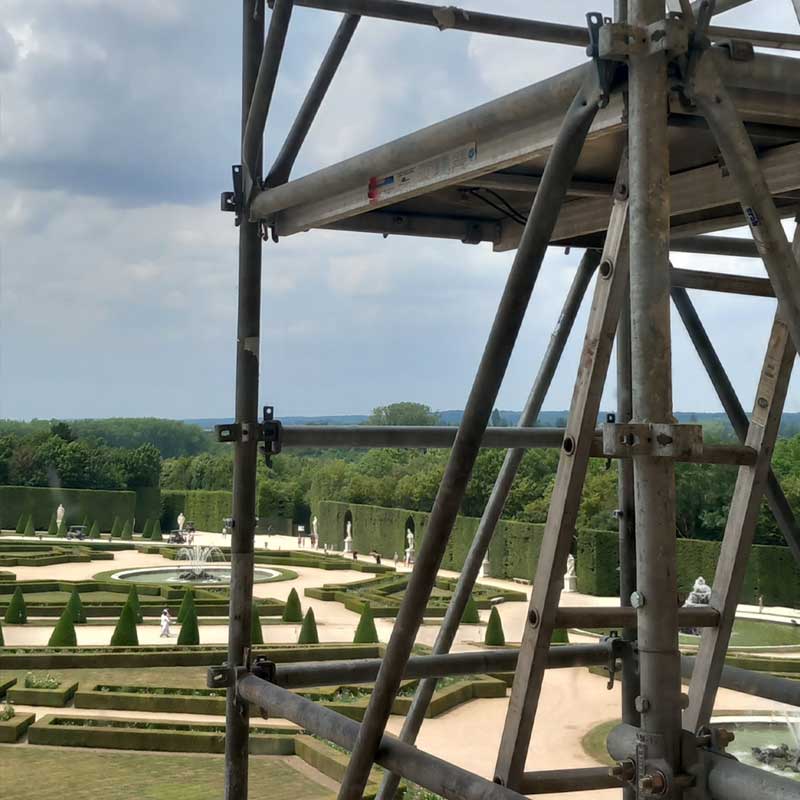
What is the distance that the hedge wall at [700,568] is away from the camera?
91.5ft

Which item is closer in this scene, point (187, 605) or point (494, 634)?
point (494, 634)

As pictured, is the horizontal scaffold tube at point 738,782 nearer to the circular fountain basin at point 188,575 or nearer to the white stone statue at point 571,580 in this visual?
the circular fountain basin at point 188,575

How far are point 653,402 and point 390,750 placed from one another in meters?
1.42

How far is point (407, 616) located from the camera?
3.24m

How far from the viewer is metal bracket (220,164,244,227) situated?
16.5ft

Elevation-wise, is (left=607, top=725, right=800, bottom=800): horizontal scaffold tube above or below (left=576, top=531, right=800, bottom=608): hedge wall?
above

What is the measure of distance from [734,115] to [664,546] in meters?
1.03

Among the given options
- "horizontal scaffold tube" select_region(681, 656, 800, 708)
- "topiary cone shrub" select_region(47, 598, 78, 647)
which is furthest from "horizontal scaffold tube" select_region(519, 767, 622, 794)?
"topiary cone shrub" select_region(47, 598, 78, 647)

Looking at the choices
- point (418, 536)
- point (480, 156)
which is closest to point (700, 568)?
point (418, 536)

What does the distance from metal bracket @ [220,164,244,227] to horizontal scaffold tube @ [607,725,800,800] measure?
2996 mm

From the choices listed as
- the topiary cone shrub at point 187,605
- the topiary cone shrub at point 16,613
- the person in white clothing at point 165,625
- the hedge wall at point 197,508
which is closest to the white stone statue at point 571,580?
the topiary cone shrub at point 187,605

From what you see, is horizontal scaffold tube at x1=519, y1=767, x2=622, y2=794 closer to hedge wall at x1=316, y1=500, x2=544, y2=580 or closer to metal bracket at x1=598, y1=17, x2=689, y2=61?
metal bracket at x1=598, y1=17, x2=689, y2=61

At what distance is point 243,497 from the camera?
4.88 meters

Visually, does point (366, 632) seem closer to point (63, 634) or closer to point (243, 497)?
point (63, 634)
